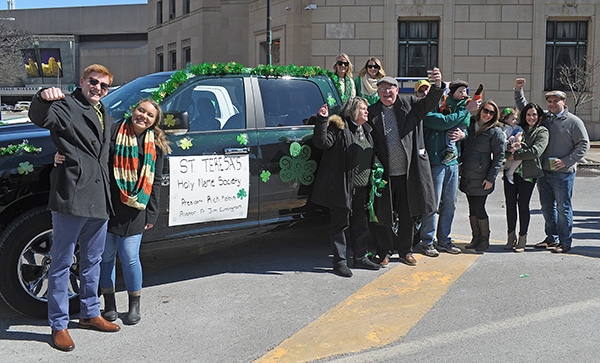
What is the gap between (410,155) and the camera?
6.28 meters

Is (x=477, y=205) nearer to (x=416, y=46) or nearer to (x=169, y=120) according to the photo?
(x=169, y=120)


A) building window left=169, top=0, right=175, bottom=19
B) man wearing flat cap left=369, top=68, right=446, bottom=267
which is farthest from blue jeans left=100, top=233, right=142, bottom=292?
building window left=169, top=0, right=175, bottom=19

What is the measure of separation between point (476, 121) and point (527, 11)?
24.2 metres

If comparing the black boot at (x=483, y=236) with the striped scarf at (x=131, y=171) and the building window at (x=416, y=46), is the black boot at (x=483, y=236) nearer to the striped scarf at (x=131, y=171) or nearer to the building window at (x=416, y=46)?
the striped scarf at (x=131, y=171)

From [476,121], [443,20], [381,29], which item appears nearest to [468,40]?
[443,20]

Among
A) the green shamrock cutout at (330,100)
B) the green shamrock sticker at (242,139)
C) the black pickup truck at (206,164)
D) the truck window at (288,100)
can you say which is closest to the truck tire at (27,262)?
the black pickup truck at (206,164)

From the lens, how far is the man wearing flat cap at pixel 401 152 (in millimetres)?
6227

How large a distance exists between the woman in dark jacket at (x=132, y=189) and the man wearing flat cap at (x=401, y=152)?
2.42 m

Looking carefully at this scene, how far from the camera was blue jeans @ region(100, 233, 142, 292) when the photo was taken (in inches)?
183

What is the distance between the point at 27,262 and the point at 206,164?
5.33 feet

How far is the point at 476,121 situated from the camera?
6.97m

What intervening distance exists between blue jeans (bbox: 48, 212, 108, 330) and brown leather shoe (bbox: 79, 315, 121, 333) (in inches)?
8.0

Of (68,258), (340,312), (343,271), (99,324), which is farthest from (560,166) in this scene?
(68,258)

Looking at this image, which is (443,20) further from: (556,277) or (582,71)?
(556,277)
